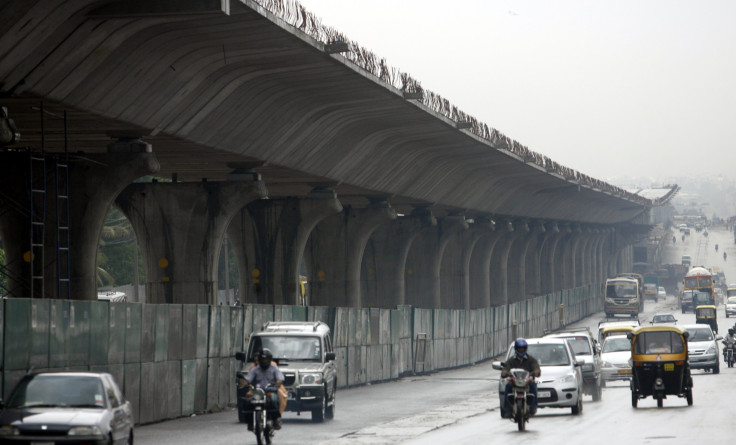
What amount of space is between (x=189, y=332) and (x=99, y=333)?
593 cm

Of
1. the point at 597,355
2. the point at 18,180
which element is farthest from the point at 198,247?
the point at 597,355

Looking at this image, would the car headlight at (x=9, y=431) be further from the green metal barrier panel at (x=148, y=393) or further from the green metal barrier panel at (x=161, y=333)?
the green metal barrier panel at (x=161, y=333)

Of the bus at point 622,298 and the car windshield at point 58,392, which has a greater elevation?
the bus at point 622,298

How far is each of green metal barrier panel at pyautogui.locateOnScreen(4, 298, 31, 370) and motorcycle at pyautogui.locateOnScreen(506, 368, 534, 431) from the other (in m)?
8.87

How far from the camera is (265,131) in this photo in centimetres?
3872

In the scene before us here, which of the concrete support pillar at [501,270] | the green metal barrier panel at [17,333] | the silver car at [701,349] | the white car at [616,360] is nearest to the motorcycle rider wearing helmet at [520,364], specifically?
the green metal barrier panel at [17,333]

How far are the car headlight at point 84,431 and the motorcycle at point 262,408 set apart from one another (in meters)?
4.92

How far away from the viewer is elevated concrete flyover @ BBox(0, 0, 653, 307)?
25531 millimetres

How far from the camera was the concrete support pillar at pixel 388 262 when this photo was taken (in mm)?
72188

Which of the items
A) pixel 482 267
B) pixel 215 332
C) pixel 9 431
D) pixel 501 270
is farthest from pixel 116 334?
pixel 501 270

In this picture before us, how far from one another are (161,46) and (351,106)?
1418cm

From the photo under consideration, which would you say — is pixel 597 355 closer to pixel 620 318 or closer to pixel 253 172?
pixel 253 172

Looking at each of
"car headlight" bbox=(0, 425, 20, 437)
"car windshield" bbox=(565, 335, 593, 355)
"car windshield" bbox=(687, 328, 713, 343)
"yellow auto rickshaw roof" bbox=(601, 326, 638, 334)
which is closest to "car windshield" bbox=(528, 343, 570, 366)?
"car windshield" bbox=(565, 335, 593, 355)

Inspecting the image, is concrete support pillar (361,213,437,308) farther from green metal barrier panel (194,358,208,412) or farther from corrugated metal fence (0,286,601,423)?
green metal barrier panel (194,358,208,412)
